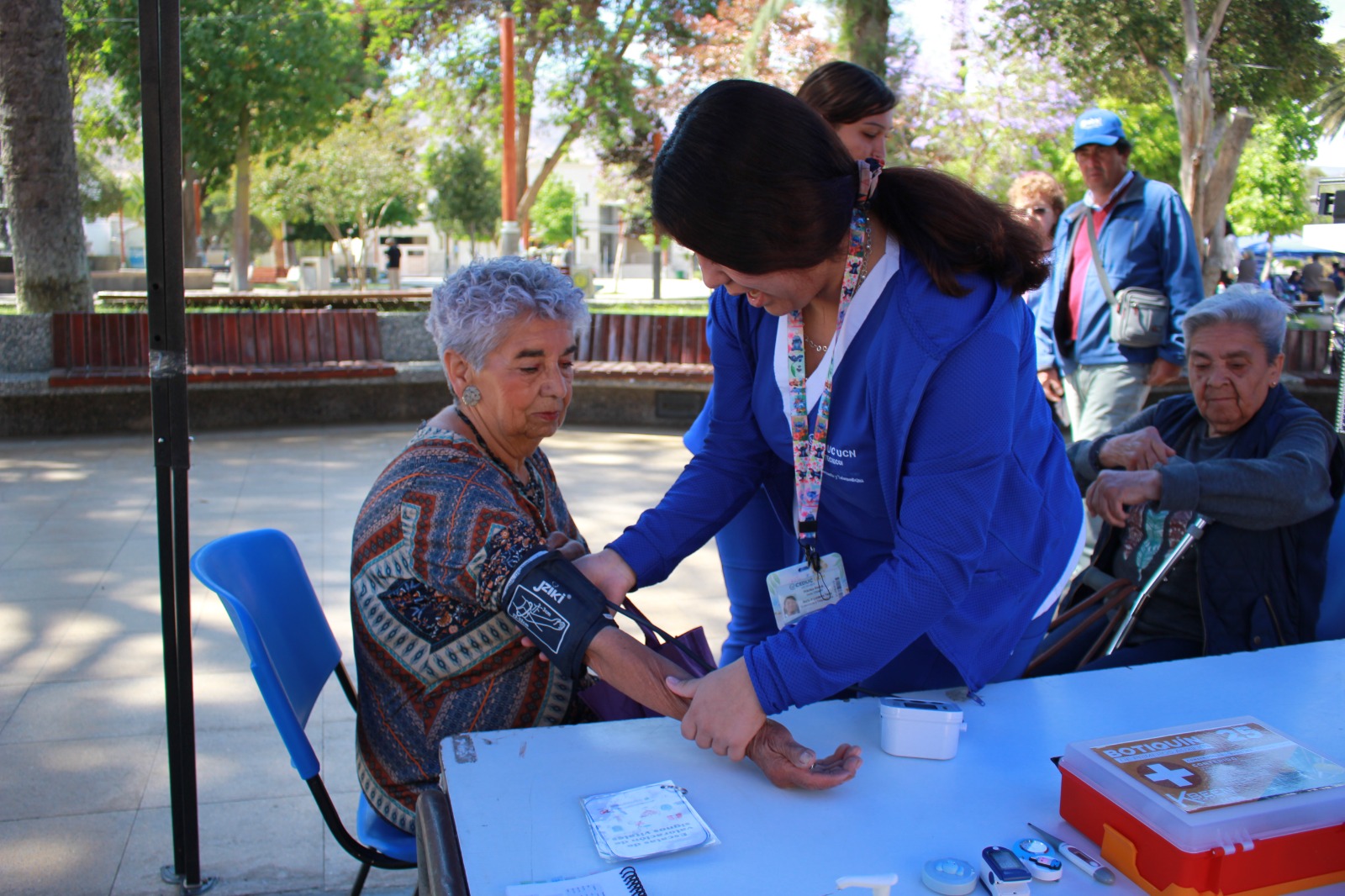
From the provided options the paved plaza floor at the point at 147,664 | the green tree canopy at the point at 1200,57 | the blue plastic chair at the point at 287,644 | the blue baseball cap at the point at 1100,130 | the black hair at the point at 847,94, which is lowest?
the paved plaza floor at the point at 147,664

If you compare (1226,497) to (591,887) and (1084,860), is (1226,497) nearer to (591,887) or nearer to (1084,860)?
(1084,860)

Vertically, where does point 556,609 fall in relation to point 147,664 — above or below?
above

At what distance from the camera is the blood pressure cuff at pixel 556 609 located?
1647 mm

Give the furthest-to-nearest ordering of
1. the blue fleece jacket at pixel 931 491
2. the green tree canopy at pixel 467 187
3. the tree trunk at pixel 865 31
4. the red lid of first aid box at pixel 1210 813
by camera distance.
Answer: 1. the green tree canopy at pixel 467 187
2. the tree trunk at pixel 865 31
3. the blue fleece jacket at pixel 931 491
4. the red lid of first aid box at pixel 1210 813

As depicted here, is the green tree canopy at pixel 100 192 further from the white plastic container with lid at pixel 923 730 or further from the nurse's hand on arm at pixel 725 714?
the white plastic container with lid at pixel 923 730

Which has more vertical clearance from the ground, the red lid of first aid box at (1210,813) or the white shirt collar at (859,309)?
the white shirt collar at (859,309)

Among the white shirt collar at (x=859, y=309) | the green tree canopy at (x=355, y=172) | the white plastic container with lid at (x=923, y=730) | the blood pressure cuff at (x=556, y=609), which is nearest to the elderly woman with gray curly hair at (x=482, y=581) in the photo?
the blood pressure cuff at (x=556, y=609)

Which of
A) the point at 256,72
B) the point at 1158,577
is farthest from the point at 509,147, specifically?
the point at 1158,577

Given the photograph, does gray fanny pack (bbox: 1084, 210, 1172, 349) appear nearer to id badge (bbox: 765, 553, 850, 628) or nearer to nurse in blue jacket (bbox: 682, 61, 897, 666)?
nurse in blue jacket (bbox: 682, 61, 897, 666)

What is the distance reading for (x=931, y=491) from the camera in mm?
1490

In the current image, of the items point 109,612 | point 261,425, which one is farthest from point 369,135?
point 109,612

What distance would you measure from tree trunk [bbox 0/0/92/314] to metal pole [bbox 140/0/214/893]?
21.7 feet

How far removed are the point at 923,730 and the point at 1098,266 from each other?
11.0 ft

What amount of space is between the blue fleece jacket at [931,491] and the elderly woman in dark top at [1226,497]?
0.77 metres
